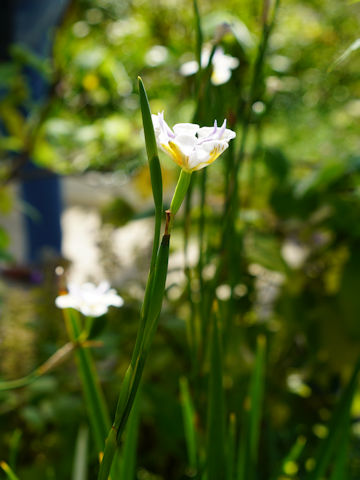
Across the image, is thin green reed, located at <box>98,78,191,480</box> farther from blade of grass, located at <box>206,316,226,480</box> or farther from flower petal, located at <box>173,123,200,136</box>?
blade of grass, located at <box>206,316,226,480</box>

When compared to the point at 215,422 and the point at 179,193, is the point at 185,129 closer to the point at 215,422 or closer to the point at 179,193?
the point at 179,193

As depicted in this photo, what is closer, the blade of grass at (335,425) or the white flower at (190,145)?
the white flower at (190,145)

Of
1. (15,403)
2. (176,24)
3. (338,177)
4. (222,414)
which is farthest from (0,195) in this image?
(176,24)

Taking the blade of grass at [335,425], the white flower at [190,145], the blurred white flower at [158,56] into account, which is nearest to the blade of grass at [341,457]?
the blade of grass at [335,425]

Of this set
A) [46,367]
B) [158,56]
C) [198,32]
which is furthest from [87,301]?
[158,56]

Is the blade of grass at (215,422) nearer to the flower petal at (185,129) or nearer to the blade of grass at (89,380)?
the blade of grass at (89,380)
